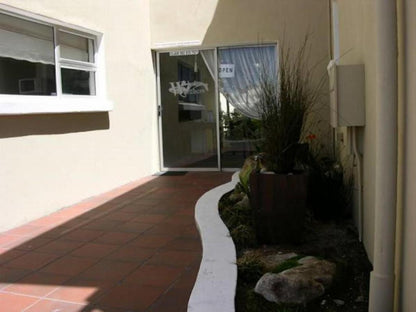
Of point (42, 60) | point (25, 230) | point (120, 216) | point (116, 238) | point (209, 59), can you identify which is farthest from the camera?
point (209, 59)

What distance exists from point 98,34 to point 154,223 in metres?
3.04

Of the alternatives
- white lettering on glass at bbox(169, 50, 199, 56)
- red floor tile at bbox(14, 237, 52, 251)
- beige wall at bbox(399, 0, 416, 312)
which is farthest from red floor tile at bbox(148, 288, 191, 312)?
white lettering on glass at bbox(169, 50, 199, 56)

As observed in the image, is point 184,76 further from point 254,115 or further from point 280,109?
point 280,109

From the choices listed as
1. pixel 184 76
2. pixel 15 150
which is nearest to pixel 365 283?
pixel 15 150

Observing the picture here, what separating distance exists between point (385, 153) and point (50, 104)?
13.3 ft

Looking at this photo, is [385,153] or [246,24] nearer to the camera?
[385,153]

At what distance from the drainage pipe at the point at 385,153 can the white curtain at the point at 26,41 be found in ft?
12.8

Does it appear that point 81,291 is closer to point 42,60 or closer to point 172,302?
point 172,302

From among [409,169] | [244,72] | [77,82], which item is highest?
[244,72]

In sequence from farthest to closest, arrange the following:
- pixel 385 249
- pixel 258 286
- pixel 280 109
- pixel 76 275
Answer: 1. pixel 280 109
2. pixel 76 275
3. pixel 258 286
4. pixel 385 249

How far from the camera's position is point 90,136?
20.3 ft

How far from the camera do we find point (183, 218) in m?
4.98

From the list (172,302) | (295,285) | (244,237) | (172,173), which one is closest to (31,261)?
(172,302)

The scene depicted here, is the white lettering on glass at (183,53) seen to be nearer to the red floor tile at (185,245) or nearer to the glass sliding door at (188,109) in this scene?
the glass sliding door at (188,109)
